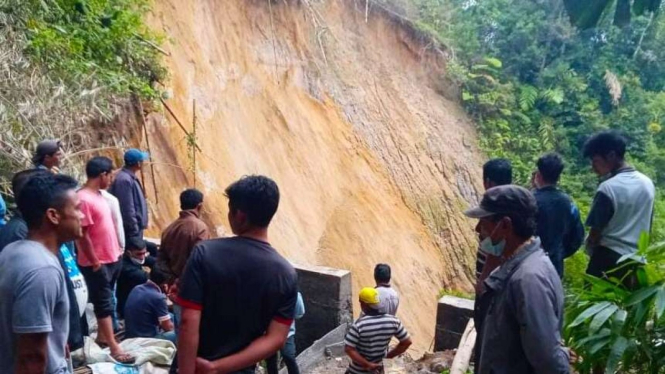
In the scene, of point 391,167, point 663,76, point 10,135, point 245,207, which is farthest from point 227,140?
point 663,76

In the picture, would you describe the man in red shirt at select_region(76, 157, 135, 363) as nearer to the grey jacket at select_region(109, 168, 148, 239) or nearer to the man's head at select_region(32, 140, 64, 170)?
the man's head at select_region(32, 140, 64, 170)

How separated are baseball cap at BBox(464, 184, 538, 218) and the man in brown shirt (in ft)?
9.03

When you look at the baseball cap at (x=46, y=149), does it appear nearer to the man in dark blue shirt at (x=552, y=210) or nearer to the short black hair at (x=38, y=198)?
the short black hair at (x=38, y=198)

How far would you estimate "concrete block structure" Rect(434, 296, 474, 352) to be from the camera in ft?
22.4

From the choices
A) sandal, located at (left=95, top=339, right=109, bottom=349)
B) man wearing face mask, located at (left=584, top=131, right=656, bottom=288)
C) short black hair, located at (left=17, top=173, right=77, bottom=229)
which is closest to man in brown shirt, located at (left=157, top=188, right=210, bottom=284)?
sandal, located at (left=95, top=339, right=109, bottom=349)

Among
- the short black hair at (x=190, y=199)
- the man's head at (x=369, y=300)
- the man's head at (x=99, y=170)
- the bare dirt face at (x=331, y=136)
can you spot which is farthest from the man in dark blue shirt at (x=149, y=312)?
the bare dirt face at (x=331, y=136)

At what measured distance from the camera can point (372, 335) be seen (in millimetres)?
5309

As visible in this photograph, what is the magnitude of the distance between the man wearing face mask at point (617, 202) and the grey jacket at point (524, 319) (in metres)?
1.93

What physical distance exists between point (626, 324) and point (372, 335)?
1.97 m

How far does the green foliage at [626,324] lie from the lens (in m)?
3.82

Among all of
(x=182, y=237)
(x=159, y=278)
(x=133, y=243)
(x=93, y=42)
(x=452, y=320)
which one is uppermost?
(x=93, y=42)

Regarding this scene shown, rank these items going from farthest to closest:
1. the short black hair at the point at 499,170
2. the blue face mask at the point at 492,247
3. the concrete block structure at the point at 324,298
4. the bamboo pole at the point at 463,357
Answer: the concrete block structure at the point at 324,298 < the bamboo pole at the point at 463,357 < the short black hair at the point at 499,170 < the blue face mask at the point at 492,247

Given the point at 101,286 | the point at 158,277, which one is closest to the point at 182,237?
the point at 158,277

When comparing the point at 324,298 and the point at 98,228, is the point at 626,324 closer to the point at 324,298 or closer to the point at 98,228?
the point at 98,228
